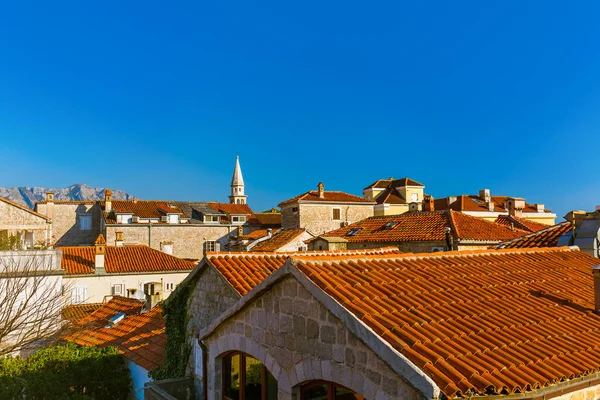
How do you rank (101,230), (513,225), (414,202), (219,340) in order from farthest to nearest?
(414,202) < (101,230) < (513,225) < (219,340)

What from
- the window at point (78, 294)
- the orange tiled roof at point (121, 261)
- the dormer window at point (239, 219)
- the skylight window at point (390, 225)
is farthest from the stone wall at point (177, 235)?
the skylight window at point (390, 225)

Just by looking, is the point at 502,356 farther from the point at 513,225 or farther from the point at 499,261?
the point at 513,225

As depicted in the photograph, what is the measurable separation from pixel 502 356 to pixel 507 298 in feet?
6.62

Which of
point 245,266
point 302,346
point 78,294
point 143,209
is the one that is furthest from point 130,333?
point 143,209

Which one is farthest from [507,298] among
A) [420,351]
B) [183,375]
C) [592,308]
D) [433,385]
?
[183,375]

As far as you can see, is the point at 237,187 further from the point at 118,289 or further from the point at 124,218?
the point at 118,289

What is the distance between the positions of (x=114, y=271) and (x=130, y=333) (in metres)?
14.0

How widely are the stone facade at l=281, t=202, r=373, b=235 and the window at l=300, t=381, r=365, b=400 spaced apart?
37085 mm

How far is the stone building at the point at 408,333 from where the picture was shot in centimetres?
441

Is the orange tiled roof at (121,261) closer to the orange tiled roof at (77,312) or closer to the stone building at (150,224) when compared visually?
the orange tiled roof at (77,312)

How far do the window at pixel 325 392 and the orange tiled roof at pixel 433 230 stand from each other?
64.8 ft

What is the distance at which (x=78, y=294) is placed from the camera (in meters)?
27.0

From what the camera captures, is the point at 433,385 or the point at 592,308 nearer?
the point at 433,385

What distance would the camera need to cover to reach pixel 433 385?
3.94 metres
